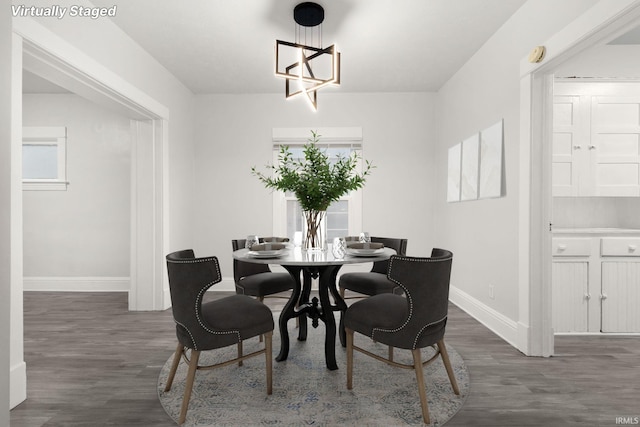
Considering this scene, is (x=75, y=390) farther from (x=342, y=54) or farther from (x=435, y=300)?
(x=342, y=54)

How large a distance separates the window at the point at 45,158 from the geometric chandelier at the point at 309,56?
11.2 feet

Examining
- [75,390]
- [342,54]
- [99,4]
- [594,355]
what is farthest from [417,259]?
[99,4]

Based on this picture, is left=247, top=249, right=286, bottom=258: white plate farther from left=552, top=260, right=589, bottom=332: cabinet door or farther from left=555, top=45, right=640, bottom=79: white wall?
left=555, top=45, right=640, bottom=79: white wall

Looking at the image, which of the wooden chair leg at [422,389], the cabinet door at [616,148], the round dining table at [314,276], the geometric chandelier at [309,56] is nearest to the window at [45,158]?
the geometric chandelier at [309,56]

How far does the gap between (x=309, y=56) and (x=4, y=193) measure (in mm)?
2668

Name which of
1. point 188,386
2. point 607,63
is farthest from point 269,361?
point 607,63

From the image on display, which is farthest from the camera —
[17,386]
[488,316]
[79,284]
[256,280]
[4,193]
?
[79,284]

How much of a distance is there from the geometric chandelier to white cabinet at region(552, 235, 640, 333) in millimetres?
2395

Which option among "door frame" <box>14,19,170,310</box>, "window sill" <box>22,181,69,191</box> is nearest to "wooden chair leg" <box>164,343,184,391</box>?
"door frame" <box>14,19,170,310</box>

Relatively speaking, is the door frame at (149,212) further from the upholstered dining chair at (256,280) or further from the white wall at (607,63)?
the white wall at (607,63)

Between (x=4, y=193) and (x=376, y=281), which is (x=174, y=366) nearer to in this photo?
(x=4, y=193)

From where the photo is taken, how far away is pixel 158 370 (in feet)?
7.78

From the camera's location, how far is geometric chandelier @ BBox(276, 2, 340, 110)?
256 centimetres

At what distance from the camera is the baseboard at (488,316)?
2846mm
